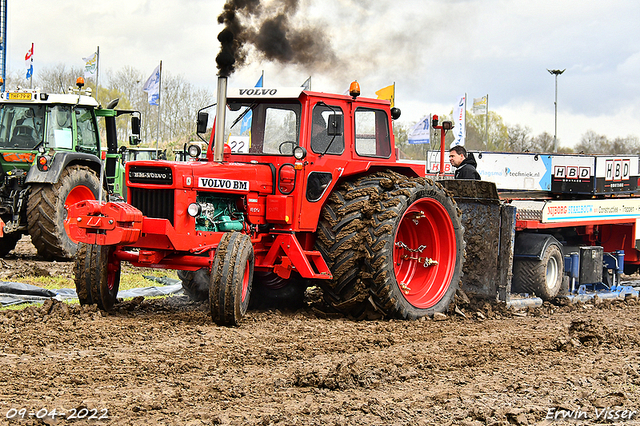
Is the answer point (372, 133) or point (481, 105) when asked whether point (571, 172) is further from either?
point (481, 105)

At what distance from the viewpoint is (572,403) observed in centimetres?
446

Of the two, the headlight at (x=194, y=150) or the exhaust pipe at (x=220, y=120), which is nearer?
the exhaust pipe at (x=220, y=120)

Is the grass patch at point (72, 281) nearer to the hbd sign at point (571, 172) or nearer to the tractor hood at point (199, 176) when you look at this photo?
the tractor hood at point (199, 176)

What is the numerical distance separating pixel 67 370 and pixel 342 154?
11.7 ft

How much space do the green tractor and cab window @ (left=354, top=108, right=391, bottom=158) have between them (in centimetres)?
452

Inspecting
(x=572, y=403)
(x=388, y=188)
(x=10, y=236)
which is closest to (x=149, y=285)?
(x=10, y=236)

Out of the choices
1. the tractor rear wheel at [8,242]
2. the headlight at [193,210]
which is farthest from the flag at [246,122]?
the tractor rear wheel at [8,242]

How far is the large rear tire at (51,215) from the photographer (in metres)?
10.5

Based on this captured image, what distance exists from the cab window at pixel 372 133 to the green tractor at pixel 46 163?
14.8ft

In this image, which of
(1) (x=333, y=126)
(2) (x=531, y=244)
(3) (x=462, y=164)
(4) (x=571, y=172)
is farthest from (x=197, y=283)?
(4) (x=571, y=172)

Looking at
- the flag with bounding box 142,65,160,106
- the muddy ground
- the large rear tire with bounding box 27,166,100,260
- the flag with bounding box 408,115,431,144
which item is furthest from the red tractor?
the flag with bounding box 408,115,431,144

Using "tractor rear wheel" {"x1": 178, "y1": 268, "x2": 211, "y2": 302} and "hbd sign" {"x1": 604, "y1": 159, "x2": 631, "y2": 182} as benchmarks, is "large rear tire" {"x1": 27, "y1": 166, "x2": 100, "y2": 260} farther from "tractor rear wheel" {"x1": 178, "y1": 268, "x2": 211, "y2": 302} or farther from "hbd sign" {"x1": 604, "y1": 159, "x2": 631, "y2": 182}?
"hbd sign" {"x1": 604, "y1": 159, "x2": 631, "y2": 182}

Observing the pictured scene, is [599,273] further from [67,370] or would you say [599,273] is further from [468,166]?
[67,370]

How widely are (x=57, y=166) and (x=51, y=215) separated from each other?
76cm
